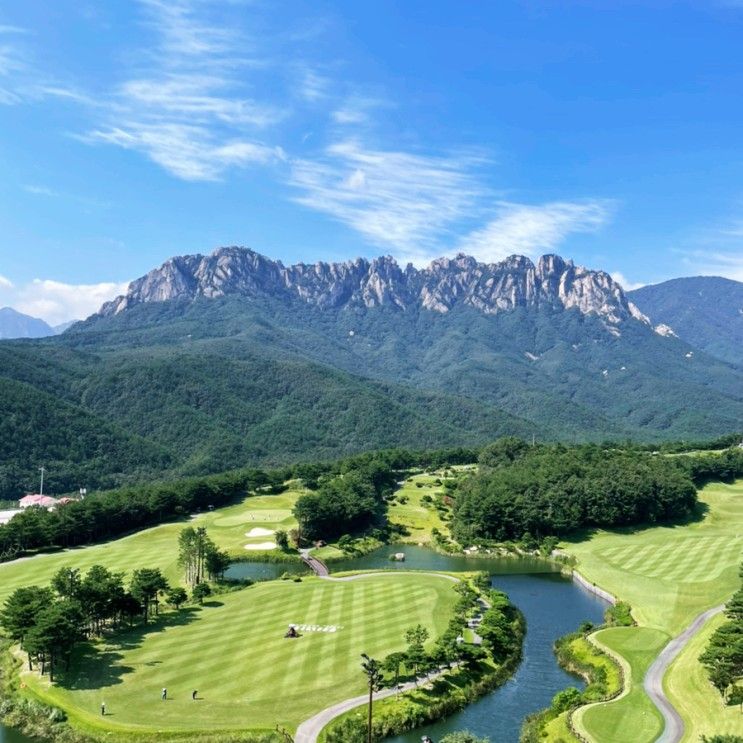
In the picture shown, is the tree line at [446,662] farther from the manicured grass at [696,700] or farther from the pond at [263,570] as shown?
the pond at [263,570]

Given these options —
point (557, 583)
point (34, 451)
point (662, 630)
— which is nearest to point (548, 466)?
point (557, 583)

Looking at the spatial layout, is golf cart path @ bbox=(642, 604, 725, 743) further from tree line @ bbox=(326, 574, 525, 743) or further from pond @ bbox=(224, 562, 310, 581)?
pond @ bbox=(224, 562, 310, 581)

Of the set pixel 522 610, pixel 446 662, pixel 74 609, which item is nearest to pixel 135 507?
pixel 74 609

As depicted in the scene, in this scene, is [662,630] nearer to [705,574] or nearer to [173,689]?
[705,574]

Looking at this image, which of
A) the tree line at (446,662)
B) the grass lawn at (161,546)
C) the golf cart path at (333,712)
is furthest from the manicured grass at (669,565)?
the grass lawn at (161,546)

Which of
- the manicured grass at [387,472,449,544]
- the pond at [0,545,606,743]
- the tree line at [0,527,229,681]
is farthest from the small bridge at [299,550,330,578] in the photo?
the manicured grass at [387,472,449,544]
